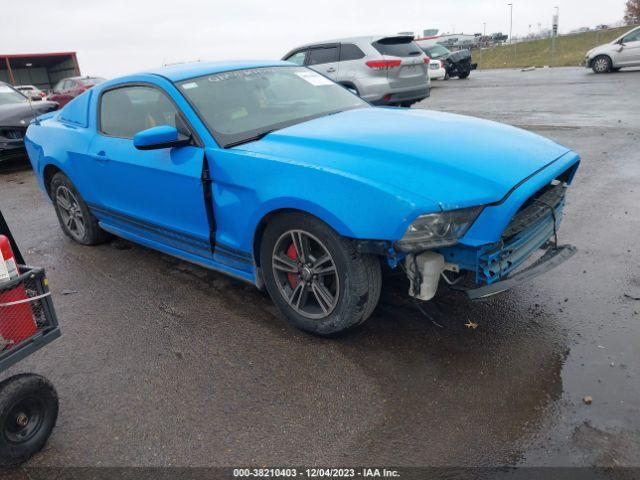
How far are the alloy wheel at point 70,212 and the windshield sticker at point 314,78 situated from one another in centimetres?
239

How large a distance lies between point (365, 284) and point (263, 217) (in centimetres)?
73

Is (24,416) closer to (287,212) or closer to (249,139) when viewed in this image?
(287,212)

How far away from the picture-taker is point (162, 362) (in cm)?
303

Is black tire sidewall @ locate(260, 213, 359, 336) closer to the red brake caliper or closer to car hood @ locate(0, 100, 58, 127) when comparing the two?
the red brake caliper

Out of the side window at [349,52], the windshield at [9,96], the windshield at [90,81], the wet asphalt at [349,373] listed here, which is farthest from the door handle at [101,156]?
the windshield at [90,81]

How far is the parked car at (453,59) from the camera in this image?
23.3m

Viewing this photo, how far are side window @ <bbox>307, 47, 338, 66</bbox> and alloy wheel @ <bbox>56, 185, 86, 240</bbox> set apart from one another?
24.4 ft

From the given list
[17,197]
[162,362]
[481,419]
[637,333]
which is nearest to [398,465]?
[481,419]

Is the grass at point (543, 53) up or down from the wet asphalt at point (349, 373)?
up

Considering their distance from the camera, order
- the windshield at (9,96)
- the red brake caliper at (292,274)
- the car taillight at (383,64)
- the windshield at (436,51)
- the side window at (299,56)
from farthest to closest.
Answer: the windshield at (436,51), the side window at (299,56), the car taillight at (383,64), the windshield at (9,96), the red brake caliper at (292,274)

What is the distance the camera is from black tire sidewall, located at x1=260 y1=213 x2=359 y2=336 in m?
2.79

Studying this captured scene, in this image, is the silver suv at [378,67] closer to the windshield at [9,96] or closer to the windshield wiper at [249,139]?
the windshield at [9,96]

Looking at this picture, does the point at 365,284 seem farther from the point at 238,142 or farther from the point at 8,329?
the point at 8,329

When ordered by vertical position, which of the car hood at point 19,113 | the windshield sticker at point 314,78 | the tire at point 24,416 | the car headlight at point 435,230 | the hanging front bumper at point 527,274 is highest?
the windshield sticker at point 314,78
